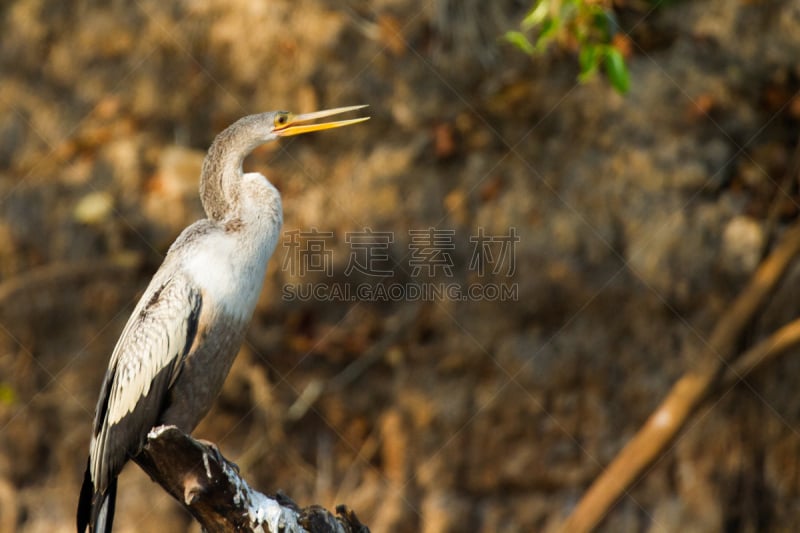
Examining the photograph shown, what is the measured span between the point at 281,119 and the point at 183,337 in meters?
1.03

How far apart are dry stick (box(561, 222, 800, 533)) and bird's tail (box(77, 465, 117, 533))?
2758mm

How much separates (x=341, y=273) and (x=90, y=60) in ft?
7.59

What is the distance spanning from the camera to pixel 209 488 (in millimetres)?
3402

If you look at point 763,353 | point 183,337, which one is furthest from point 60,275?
point 763,353

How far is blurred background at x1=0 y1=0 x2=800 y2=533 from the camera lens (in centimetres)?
639

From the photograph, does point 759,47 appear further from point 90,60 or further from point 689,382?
point 90,60

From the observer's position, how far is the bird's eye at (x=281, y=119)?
422cm

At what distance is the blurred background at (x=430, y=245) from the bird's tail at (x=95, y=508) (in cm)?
253

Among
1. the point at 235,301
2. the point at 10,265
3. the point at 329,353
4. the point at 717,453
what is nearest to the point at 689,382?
the point at 717,453

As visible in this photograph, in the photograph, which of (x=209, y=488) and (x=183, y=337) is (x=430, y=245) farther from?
(x=209, y=488)

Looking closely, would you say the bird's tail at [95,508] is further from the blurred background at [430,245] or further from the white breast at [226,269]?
the blurred background at [430,245]

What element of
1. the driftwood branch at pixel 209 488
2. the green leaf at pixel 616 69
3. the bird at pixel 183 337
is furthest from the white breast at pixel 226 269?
the green leaf at pixel 616 69

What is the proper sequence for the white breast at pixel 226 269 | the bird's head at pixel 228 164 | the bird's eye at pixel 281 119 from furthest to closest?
the bird's eye at pixel 281 119 → the bird's head at pixel 228 164 → the white breast at pixel 226 269

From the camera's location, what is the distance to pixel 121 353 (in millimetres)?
3936
